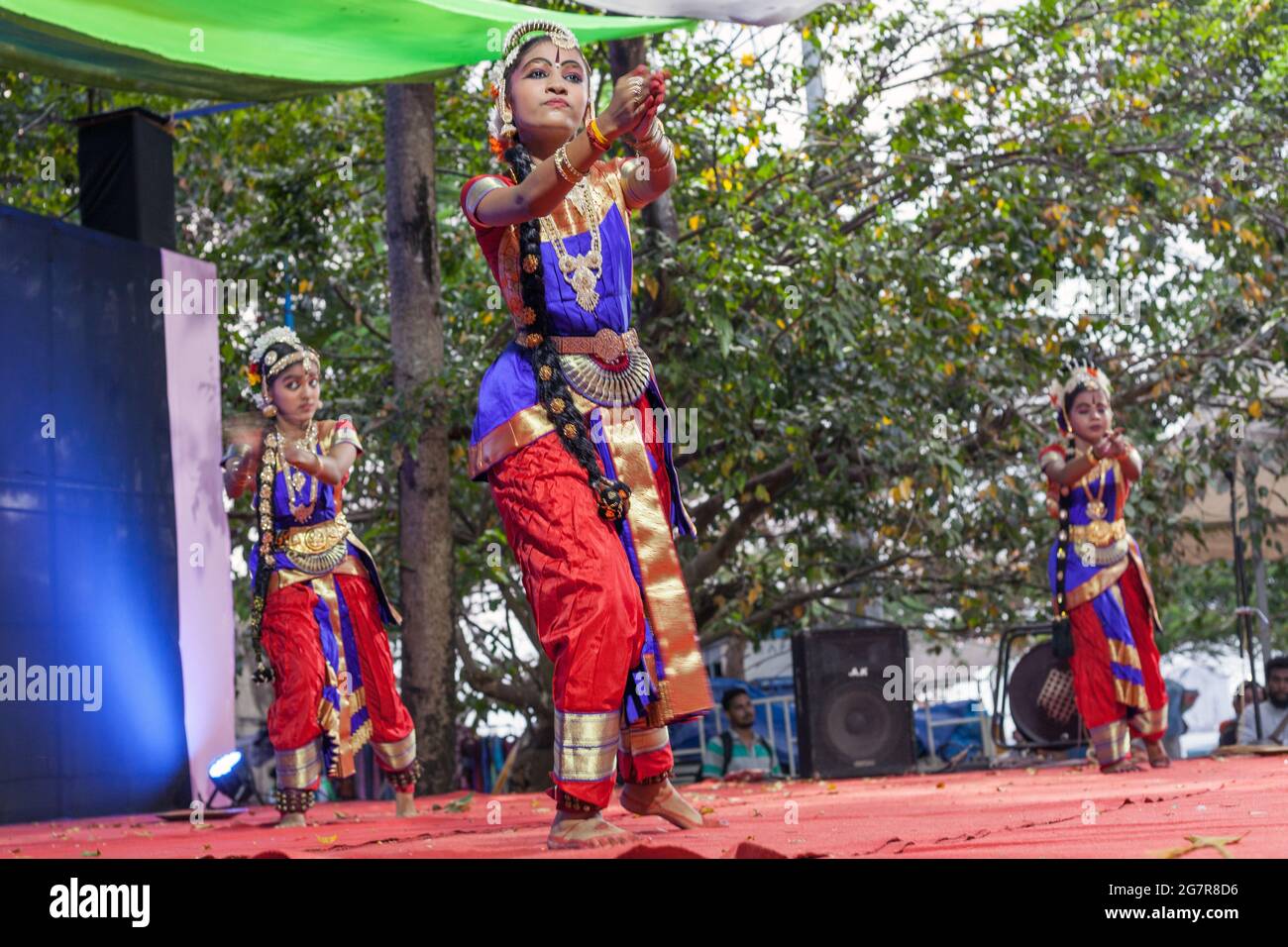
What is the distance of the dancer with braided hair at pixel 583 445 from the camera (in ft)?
10.6

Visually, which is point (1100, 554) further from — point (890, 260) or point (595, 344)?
point (595, 344)

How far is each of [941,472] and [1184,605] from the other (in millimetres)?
13768

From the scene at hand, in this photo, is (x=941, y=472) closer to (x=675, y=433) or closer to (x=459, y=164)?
(x=675, y=433)

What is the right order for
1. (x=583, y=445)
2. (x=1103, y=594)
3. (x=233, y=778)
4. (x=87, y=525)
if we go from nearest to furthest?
1. (x=583, y=445)
2. (x=87, y=525)
3. (x=1103, y=594)
4. (x=233, y=778)

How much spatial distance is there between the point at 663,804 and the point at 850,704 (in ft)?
17.5

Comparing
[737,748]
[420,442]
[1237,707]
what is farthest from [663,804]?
[1237,707]

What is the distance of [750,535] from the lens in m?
11.6

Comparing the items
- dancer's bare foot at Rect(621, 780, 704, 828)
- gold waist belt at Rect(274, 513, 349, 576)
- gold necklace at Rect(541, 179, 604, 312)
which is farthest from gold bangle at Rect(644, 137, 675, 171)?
gold waist belt at Rect(274, 513, 349, 576)

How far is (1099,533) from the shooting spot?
273 inches

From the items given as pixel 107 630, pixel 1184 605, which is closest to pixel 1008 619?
pixel 107 630

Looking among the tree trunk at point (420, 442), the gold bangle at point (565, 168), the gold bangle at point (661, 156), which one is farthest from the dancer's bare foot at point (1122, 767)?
the gold bangle at point (565, 168)

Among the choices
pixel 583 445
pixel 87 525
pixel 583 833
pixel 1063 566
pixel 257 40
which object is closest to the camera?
pixel 583 833

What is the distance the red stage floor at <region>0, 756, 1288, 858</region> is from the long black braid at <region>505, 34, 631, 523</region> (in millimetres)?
756

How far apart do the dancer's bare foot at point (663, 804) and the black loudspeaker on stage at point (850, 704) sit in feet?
16.7
